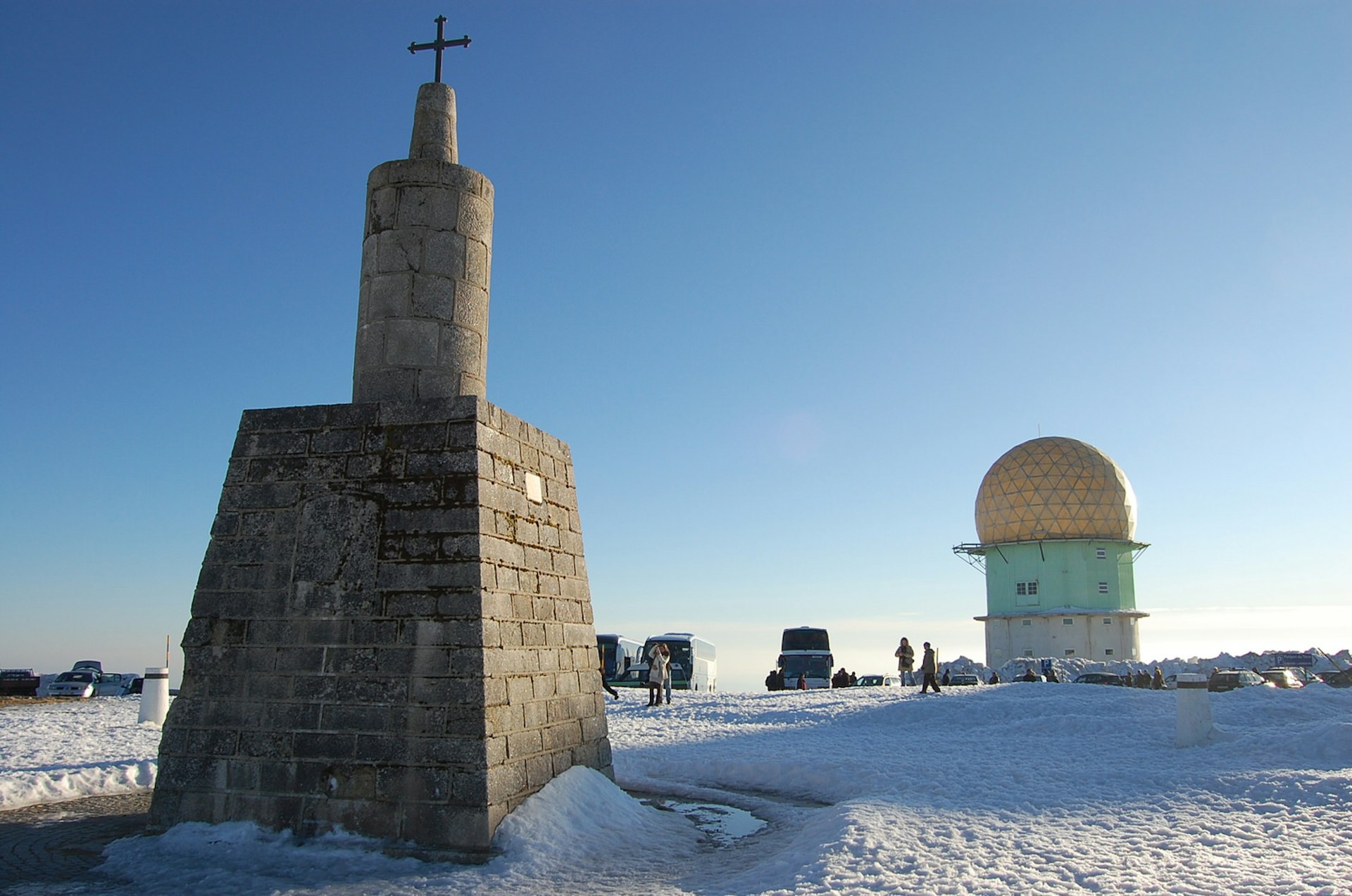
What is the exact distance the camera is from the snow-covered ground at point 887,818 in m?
6.55

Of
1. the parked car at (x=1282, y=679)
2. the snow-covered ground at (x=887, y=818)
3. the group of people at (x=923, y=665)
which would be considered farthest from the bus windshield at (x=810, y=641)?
the snow-covered ground at (x=887, y=818)

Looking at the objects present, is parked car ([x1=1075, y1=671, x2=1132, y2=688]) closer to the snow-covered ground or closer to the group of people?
the group of people

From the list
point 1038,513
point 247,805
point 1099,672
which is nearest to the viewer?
point 247,805

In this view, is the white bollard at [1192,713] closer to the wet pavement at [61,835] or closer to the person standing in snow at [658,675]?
the person standing in snow at [658,675]

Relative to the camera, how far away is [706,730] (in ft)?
51.5

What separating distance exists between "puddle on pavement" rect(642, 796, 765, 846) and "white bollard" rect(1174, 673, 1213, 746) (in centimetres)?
648

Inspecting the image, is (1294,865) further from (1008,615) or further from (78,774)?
(1008,615)

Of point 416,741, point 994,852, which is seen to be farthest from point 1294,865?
point 416,741

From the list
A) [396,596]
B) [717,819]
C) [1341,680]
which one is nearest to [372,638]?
[396,596]

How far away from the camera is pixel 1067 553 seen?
40719 millimetres

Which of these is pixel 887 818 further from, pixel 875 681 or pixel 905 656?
pixel 875 681

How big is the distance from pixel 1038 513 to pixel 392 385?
37.0 m

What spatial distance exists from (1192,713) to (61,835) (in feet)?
41.9

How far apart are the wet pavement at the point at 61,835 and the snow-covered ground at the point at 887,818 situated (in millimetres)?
273
